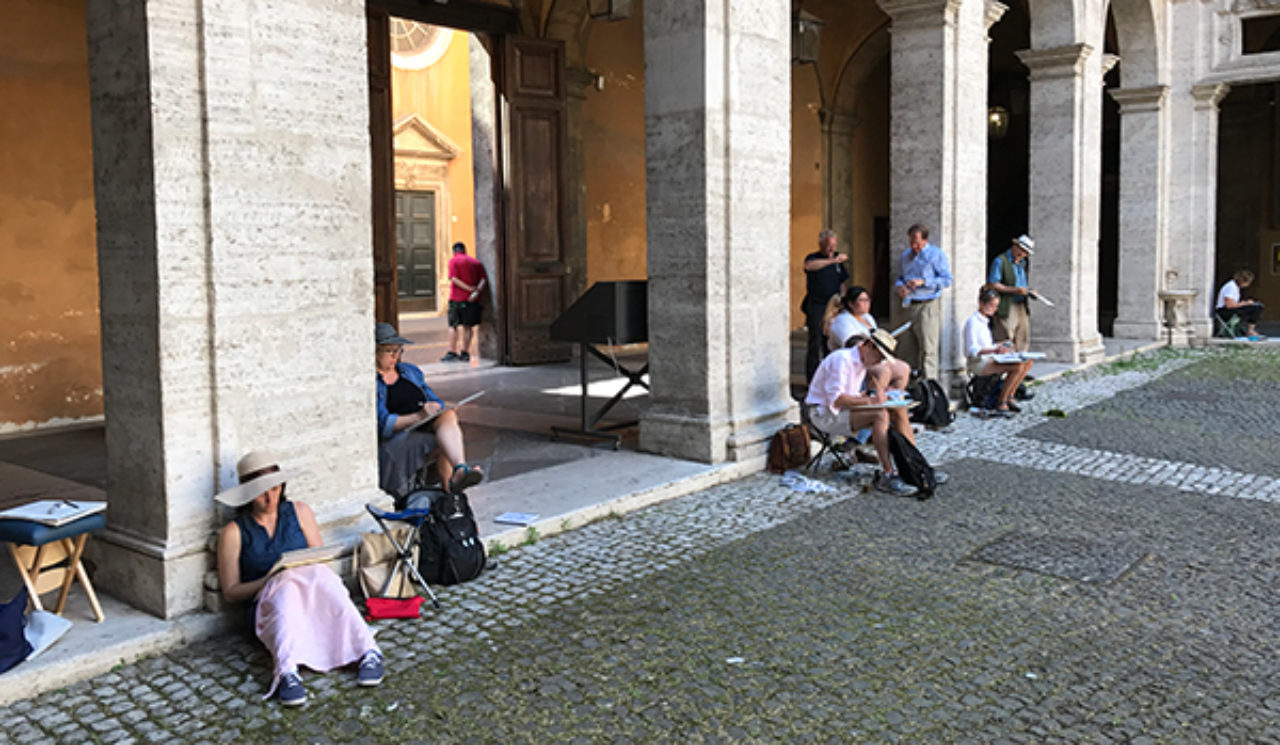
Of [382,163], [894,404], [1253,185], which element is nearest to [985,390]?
[894,404]

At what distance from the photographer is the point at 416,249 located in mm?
19438

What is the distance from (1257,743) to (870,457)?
3906 millimetres

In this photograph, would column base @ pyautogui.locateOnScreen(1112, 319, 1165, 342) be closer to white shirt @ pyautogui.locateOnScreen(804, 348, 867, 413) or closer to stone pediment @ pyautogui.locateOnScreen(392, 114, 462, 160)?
white shirt @ pyautogui.locateOnScreen(804, 348, 867, 413)

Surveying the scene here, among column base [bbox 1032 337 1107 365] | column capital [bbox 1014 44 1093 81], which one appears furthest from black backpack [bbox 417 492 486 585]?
column capital [bbox 1014 44 1093 81]

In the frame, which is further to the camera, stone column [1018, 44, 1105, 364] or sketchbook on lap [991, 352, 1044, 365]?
stone column [1018, 44, 1105, 364]

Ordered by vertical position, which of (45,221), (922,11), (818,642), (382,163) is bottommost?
(818,642)

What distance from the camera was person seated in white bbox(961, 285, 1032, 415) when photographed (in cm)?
909

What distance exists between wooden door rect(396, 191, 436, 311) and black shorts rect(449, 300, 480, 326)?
283 inches

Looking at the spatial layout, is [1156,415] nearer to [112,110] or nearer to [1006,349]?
[1006,349]

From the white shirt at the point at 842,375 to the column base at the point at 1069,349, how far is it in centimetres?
650

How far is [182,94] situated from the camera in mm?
3984

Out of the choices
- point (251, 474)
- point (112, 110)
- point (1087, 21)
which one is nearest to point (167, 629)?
point (251, 474)

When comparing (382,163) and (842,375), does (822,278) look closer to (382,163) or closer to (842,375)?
(842,375)

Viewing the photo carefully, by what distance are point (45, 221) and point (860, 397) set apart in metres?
5.97
